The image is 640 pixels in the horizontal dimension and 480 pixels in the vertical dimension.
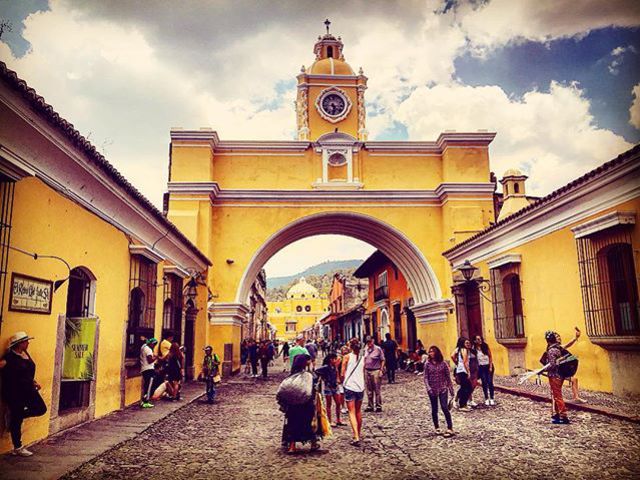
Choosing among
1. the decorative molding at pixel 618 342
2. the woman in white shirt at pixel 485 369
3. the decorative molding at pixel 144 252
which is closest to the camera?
the decorative molding at pixel 618 342

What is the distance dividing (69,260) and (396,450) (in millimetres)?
5155

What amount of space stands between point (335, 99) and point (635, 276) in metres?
14.6

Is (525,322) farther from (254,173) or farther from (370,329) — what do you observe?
(370,329)

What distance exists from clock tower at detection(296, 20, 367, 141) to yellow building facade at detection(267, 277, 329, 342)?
64.5 metres

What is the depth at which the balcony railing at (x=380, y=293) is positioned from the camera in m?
30.7

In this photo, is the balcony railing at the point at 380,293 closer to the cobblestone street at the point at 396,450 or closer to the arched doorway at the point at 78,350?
the cobblestone street at the point at 396,450

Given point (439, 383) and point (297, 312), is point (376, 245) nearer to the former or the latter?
point (439, 383)

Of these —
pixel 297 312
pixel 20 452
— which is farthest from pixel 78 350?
pixel 297 312

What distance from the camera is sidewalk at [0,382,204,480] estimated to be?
209 inches

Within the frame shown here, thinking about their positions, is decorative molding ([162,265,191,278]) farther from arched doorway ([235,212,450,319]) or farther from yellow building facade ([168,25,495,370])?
arched doorway ([235,212,450,319])

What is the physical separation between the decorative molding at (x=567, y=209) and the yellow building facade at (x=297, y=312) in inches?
2766

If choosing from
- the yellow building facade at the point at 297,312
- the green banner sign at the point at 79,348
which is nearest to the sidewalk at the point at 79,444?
the green banner sign at the point at 79,348

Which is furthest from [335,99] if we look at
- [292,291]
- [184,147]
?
[292,291]

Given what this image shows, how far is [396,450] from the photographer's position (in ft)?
21.5
